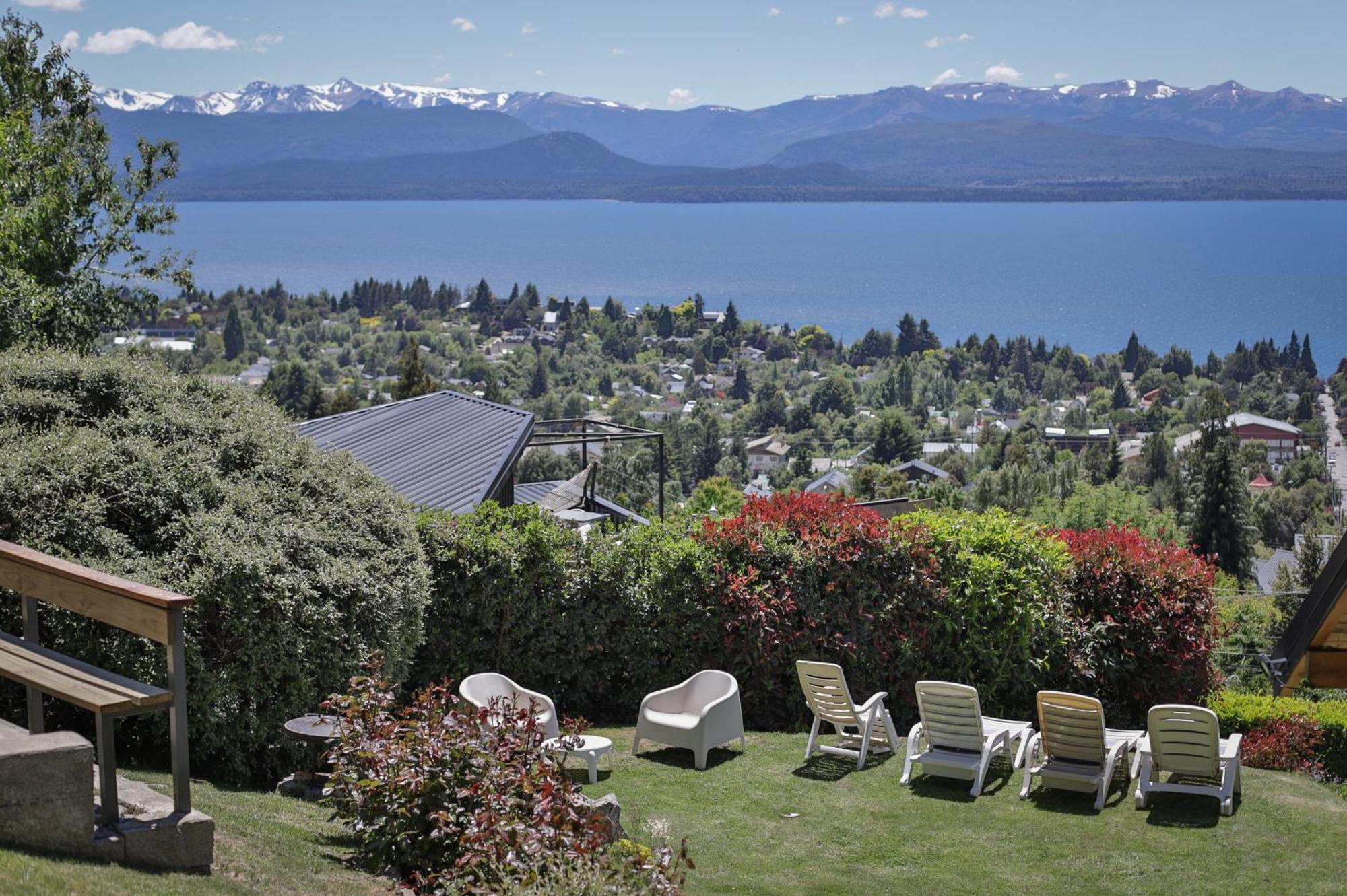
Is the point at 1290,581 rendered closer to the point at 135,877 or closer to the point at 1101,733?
the point at 1101,733

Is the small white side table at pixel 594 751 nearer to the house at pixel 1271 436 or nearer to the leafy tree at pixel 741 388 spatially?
the house at pixel 1271 436

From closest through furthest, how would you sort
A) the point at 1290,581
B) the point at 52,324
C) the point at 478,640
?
the point at 478,640 → the point at 52,324 → the point at 1290,581

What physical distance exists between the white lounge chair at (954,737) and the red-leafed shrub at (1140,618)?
10.5 feet

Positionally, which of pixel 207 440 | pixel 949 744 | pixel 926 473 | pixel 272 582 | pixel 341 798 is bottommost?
pixel 926 473

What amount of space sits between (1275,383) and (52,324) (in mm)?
173559

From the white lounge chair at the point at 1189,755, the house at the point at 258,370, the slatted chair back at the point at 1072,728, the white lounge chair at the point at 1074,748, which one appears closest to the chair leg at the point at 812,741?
the white lounge chair at the point at 1074,748

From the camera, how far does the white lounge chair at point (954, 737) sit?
7934mm

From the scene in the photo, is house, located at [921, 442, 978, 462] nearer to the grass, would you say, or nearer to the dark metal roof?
the dark metal roof

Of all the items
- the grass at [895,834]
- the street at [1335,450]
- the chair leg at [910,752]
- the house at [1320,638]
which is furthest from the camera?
the street at [1335,450]

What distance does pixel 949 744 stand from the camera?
26.7 ft

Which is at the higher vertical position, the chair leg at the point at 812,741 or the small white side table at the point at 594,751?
the small white side table at the point at 594,751

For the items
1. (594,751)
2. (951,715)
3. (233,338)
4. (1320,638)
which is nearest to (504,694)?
(594,751)

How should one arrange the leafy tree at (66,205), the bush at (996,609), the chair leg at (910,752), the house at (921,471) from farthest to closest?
the house at (921,471)
the leafy tree at (66,205)
the bush at (996,609)
the chair leg at (910,752)

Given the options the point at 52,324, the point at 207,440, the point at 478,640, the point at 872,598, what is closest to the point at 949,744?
the point at 872,598
